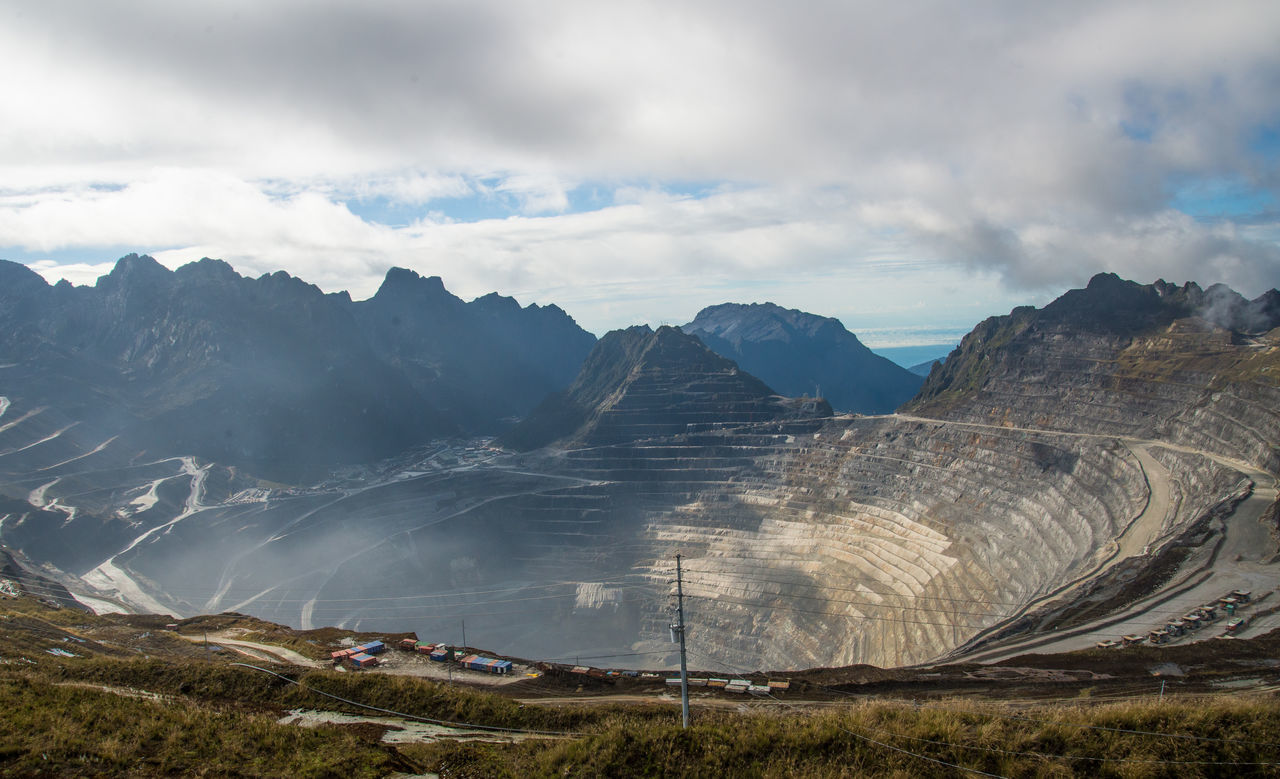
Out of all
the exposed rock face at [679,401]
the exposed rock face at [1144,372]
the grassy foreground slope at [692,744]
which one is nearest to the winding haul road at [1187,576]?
the exposed rock face at [1144,372]

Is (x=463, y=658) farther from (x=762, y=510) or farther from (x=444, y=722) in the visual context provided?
(x=762, y=510)

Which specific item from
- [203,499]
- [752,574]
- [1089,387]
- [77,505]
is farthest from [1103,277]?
[77,505]

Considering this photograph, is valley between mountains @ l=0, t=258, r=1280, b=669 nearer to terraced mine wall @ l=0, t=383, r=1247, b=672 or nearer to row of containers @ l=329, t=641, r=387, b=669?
terraced mine wall @ l=0, t=383, r=1247, b=672

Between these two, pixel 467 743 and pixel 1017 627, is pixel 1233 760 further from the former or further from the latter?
pixel 1017 627

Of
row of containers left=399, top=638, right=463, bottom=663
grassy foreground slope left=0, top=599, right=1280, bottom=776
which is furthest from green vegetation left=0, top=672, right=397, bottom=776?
row of containers left=399, top=638, right=463, bottom=663

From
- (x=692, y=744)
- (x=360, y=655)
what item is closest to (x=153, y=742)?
(x=692, y=744)

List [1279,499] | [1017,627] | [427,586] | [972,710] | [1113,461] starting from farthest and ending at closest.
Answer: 1. [427,586]
2. [1113,461]
3. [1279,499]
4. [1017,627]
5. [972,710]
